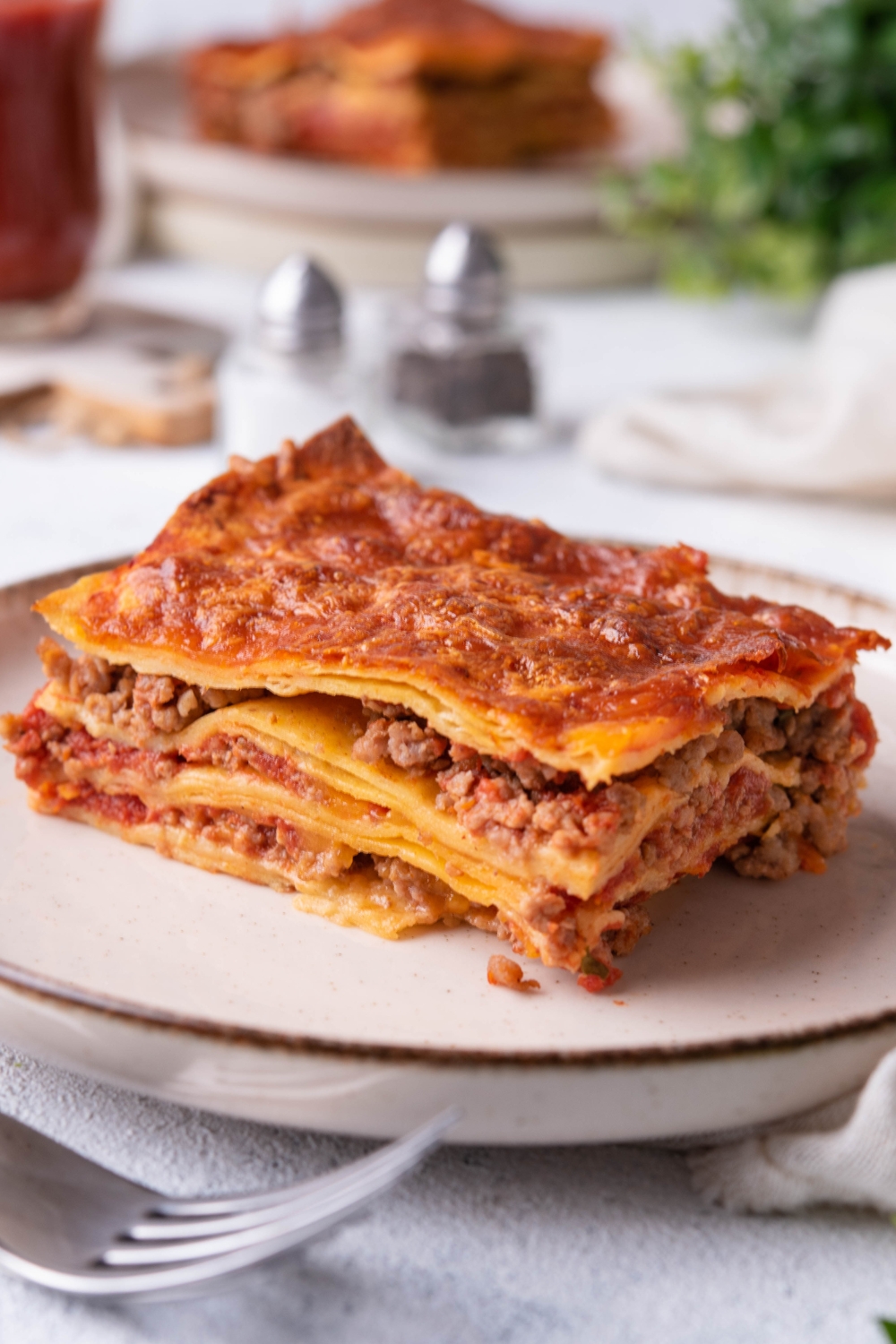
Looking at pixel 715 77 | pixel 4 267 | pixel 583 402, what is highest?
pixel 715 77

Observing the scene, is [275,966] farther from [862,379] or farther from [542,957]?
[862,379]

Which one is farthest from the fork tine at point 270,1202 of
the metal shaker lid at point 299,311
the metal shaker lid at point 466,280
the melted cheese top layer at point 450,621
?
the metal shaker lid at point 466,280

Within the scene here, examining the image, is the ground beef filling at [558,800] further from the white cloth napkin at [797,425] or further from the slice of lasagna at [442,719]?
the white cloth napkin at [797,425]

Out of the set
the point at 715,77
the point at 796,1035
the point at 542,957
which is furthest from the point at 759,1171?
the point at 715,77

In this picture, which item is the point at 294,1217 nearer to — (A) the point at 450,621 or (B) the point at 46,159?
(A) the point at 450,621

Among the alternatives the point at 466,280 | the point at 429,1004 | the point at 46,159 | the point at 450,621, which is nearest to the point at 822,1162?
the point at 429,1004
